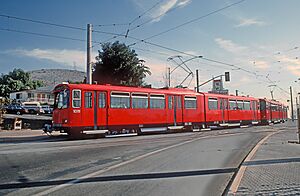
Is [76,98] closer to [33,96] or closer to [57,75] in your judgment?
[33,96]

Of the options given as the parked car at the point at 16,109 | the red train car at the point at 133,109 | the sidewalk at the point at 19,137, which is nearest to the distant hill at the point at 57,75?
the parked car at the point at 16,109

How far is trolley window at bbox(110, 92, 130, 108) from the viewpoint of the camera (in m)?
20.5

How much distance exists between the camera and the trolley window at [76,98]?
1873cm

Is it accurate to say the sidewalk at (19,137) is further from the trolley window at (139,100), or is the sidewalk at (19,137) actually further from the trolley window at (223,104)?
the trolley window at (223,104)

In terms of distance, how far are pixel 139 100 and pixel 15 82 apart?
70.6 m

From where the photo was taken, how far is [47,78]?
127688 millimetres

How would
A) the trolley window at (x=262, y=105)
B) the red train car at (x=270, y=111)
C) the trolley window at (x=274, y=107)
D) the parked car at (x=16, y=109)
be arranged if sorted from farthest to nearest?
the parked car at (x=16, y=109) → the trolley window at (x=274, y=107) → the red train car at (x=270, y=111) → the trolley window at (x=262, y=105)

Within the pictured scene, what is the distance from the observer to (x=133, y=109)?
22062 mm

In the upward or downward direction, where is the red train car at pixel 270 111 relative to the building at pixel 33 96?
downward

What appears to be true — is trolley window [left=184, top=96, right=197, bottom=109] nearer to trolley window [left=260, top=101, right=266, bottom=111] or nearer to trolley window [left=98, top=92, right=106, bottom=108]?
trolley window [left=98, top=92, right=106, bottom=108]

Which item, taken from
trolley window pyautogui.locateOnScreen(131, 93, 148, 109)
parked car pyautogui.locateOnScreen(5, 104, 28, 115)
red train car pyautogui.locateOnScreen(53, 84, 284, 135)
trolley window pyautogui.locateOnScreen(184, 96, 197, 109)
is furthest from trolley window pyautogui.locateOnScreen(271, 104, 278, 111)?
parked car pyautogui.locateOnScreen(5, 104, 28, 115)

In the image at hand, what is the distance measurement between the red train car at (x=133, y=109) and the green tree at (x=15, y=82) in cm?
6610

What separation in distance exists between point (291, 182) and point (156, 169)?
3699 millimetres

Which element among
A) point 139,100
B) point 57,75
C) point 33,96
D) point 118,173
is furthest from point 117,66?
point 57,75
